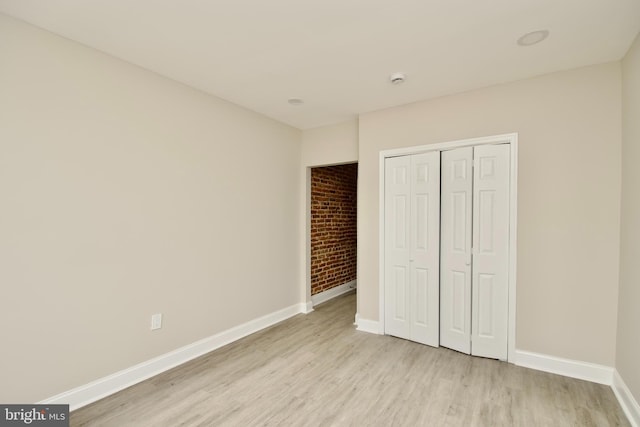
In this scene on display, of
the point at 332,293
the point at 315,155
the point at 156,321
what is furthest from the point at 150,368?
the point at 315,155

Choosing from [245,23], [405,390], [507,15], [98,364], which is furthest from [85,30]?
[405,390]

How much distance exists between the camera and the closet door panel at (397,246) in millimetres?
3307

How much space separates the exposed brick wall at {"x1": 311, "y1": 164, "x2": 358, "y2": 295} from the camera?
15.0ft

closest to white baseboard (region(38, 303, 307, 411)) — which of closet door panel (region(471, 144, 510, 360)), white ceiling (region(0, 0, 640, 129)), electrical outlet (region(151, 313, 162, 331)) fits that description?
electrical outlet (region(151, 313, 162, 331))

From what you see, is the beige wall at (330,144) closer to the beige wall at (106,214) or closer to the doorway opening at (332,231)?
the doorway opening at (332,231)

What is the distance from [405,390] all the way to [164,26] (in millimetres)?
3205

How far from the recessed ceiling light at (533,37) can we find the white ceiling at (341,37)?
46 millimetres

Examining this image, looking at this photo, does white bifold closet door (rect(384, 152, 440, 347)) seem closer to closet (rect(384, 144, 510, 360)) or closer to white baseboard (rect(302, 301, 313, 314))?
closet (rect(384, 144, 510, 360))

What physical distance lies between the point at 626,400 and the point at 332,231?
3681 millimetres

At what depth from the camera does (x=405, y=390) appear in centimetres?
233

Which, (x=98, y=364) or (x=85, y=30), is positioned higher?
(x=85, y=30)

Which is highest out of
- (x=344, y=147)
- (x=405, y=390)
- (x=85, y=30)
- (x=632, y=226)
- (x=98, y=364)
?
(x=85, y=30)

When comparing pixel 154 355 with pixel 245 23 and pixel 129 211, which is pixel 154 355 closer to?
pixel 129 211

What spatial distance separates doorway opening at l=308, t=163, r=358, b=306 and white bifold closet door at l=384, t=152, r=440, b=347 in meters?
1.40
